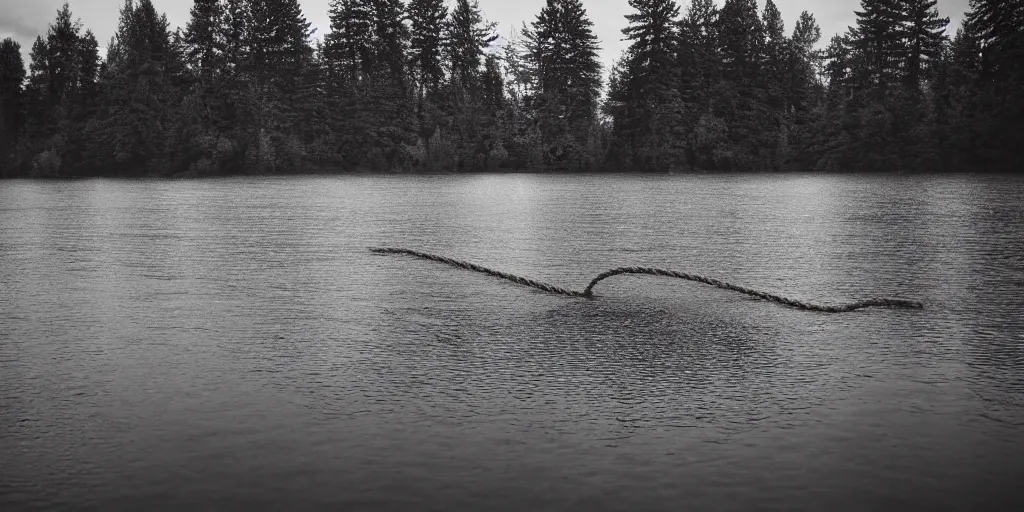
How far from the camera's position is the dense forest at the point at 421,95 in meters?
72.0

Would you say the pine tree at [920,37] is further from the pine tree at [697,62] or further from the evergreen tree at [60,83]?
the evergreen tree at [60,83]

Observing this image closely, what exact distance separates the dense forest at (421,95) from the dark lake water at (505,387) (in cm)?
6230

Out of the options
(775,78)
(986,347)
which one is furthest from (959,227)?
(775,78)

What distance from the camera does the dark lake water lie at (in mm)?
3467

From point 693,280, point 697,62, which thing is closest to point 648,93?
point 697,62

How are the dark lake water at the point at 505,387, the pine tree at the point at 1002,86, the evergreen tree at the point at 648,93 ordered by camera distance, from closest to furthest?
the dark lake water at the point at 505,387, the pine tree at the point at 1002,86, the evergreen tree at the point at 648,93

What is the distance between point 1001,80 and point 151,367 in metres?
60.3

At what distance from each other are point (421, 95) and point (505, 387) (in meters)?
78.3

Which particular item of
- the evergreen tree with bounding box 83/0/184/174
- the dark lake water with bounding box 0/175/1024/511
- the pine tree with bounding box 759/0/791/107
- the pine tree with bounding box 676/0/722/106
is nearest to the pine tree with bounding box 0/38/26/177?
the evergreen tree with bounding box 83/0/184/174

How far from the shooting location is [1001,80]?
5531 centimetres

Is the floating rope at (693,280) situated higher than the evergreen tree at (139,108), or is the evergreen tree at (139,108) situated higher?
the evergreen tree at (139,108)

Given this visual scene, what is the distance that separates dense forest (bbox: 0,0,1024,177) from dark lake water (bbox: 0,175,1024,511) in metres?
62.3

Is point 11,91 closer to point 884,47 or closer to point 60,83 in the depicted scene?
point 60,83

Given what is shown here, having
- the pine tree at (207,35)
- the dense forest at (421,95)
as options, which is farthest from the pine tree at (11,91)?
the pine tree at (207,35)
